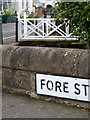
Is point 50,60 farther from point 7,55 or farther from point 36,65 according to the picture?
point 7,55

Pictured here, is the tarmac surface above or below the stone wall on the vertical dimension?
below

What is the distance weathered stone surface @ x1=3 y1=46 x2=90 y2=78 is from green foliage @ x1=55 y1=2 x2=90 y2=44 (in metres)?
0.74

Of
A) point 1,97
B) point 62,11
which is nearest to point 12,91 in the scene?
point 1,97

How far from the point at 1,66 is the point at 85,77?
1620mm

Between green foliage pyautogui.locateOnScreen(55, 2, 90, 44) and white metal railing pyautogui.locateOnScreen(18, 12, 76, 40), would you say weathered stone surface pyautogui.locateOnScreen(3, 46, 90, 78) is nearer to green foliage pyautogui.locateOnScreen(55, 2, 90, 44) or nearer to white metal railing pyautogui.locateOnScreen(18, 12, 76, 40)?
green foliage pyautogui.locateOnScreen(55, 2, 90, 44)

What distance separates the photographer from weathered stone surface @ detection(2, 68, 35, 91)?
4.21 meters

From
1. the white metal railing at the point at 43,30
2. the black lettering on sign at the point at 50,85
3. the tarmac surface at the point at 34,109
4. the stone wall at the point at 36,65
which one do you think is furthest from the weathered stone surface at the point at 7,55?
the white metal railing at the point at 43,30

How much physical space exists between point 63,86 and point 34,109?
56 cm

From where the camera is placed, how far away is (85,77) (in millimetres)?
3699

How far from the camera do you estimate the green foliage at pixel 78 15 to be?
4367 millimetres

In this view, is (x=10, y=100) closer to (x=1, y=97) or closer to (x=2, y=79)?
(x=1, y=97)

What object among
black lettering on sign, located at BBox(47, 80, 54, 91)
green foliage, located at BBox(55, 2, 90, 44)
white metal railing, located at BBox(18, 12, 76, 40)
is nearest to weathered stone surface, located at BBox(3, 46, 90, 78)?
black lettering on sign, located at BBox(47, 80, 54, 91)

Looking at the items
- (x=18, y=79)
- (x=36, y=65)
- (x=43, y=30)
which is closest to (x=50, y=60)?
(x=36, y=65)

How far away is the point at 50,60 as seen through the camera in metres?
4.02
